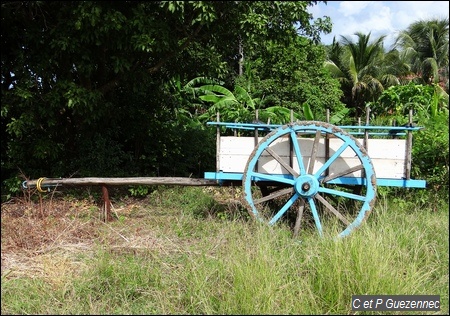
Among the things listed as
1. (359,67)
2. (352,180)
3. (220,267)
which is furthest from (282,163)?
(359,67)

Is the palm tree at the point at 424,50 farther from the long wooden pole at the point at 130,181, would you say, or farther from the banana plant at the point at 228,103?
the long wooden pole at the point at 130,181

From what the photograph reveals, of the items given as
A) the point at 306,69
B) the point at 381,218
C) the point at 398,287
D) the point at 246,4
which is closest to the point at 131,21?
the point at 246,4

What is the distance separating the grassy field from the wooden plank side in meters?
0.47

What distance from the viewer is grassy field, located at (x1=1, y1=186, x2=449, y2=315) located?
329cm

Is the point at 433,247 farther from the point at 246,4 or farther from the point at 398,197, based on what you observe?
the point at 246,4

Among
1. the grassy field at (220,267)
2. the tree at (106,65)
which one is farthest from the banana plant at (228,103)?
the grassy field at (220,267)

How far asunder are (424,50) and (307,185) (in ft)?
68.1

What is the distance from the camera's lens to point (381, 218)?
4305 millimetres

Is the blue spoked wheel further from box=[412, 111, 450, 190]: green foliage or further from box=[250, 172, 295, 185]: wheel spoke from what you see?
box=[412, 111, 450, 190]: green foliage

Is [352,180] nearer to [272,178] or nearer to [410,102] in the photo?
[272,178]

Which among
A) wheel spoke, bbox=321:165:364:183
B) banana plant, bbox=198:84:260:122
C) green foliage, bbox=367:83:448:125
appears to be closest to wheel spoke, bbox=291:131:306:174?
wheel spoke, bbox=321:165:364:183

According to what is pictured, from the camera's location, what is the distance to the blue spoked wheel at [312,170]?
4324mm

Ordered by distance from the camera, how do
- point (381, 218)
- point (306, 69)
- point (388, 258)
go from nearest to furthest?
point (388, 258), point (381, 218), point (306, 69)

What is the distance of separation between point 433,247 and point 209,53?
440 cm
